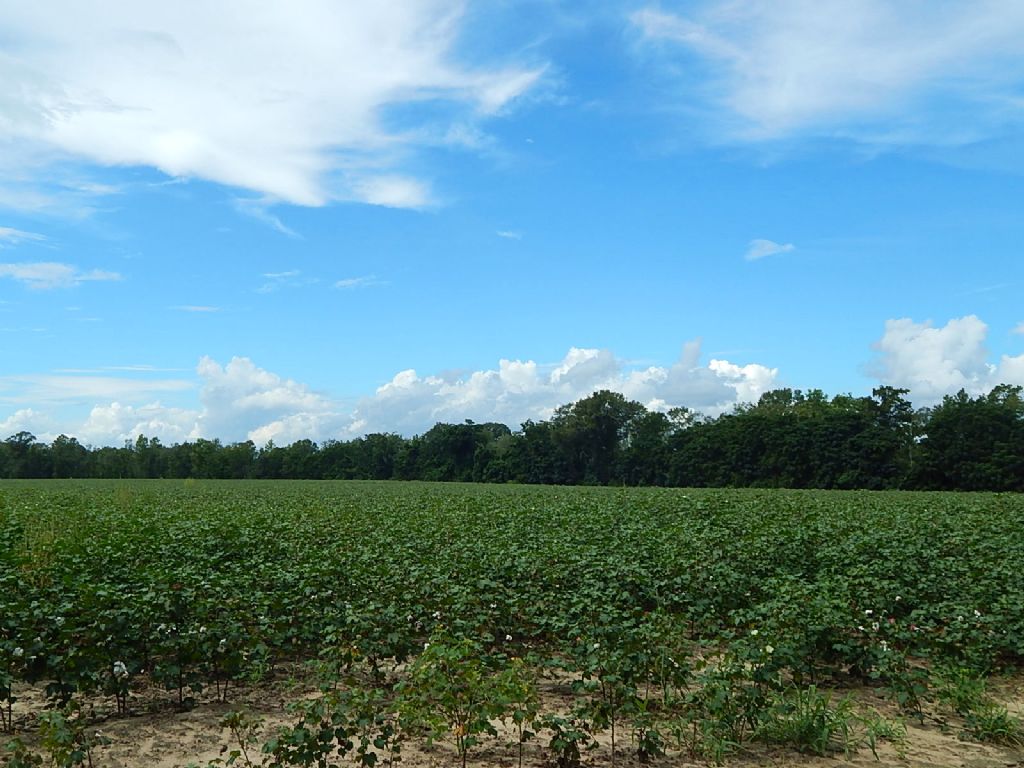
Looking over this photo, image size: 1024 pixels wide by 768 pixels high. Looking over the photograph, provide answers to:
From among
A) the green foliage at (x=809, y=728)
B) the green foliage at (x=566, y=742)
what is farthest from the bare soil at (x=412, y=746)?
the green foliage at (x=566, y=742)

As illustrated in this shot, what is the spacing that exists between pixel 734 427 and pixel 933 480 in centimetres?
1822

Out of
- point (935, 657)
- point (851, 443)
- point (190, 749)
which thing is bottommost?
point (190, 749)

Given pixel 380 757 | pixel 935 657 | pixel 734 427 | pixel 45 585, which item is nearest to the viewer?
pixel 380 757

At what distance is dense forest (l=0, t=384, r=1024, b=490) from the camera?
6178 cm

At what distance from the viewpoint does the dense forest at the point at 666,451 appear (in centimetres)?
6178

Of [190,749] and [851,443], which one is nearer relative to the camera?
[190,749]

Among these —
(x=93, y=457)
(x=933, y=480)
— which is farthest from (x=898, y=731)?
(x=93, y=457)

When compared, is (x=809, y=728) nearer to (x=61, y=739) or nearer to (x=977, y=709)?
(x=977, y=709)

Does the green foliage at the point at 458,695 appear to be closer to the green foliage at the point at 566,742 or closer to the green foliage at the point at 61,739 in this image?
the green foliage at the point at 566,742

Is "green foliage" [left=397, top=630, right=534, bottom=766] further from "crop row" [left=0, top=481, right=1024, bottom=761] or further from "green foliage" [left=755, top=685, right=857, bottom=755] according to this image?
"green foliage" [left=755, top=685, right=857, bottom=755]

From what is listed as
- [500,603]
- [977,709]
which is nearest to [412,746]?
[500,603]

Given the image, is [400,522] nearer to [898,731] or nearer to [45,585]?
[45,585]

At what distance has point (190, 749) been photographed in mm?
5809

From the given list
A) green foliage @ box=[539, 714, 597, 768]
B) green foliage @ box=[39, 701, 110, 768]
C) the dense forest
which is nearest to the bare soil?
green foliage @ box=[539, 714, 597, 768]
